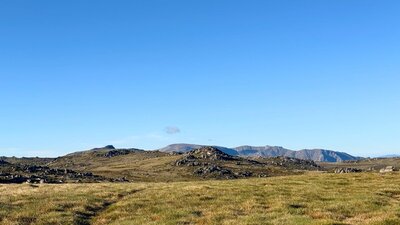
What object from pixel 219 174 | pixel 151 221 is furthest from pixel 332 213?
pixel 219 174

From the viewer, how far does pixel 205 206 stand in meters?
40.0

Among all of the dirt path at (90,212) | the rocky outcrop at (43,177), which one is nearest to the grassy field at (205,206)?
the dirt path at (90,212)

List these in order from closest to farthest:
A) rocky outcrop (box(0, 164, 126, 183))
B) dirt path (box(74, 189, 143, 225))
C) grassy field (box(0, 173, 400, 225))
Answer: grassy field (box(0, 173, 400, 225))
dirt path (box(74, 189, 143, 225))
rocky outcrop (box(0, 164, 126, 183))

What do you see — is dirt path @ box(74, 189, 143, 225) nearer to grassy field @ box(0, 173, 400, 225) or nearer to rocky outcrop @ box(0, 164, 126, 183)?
grassy field @ box(0, 173, 400, 225)

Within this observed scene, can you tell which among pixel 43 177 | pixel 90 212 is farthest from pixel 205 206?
pixel 43 177

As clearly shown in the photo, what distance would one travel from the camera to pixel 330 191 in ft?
165

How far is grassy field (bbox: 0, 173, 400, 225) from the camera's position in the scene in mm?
33000

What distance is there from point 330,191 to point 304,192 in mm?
3663

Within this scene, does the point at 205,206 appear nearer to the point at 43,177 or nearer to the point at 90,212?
the point at 90,212

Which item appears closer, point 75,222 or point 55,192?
point 75,222

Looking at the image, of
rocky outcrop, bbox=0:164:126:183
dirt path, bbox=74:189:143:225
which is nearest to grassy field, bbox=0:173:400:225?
dirt path, bbox=74:189:143:225

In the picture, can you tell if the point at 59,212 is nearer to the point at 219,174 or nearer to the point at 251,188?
the point at 251,188

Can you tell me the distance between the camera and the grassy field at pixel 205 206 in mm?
33000

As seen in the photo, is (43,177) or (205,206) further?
(43,177)
